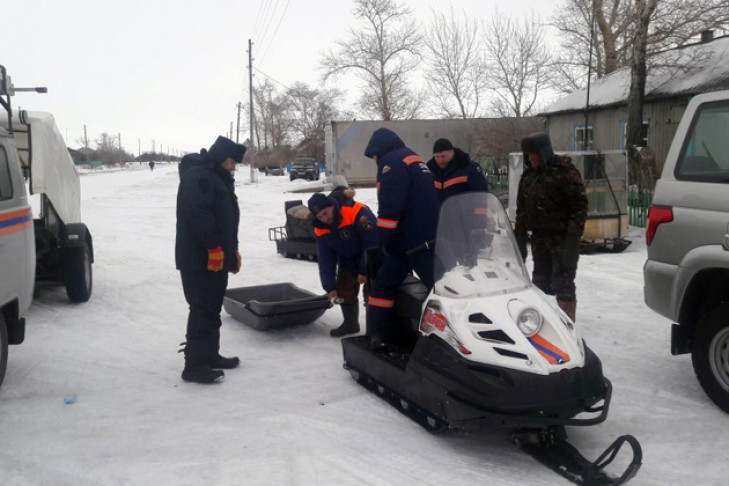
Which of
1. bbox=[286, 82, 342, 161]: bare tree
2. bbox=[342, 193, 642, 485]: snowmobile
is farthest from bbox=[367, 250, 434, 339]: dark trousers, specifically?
bbox=[286, 82, 342, 161]: bare tree

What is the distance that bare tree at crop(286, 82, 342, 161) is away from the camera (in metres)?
66.1

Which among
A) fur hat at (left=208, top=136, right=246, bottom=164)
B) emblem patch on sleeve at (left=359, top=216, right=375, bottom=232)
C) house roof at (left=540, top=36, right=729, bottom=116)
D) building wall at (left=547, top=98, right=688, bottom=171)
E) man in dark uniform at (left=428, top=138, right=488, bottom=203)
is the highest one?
house roof at (left=540, top=36, right=729, bottom=116)

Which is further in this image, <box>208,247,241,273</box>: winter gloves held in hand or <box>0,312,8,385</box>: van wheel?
<box>208,247,241,273</box>: winter gloves held in hand

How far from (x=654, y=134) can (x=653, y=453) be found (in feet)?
63.9

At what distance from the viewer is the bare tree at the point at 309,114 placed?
66.1 meters

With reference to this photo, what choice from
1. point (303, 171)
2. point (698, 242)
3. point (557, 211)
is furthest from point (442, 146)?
point (303, 171)

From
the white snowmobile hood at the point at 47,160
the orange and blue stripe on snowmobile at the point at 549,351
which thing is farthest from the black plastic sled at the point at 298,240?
the orange and blue stripe on snowmobile at the point at 549,351

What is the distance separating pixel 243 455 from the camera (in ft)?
12.8

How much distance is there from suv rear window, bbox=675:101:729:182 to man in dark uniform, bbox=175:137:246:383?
3.37 m

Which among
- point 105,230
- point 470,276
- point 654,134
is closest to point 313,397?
point 470,276

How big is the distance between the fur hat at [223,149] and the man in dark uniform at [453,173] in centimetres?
200

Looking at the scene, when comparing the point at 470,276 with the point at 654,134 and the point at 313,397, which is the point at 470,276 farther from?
the point at 654,134

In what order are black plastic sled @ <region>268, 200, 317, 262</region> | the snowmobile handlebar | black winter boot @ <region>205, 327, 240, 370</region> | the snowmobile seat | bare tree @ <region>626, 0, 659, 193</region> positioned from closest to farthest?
1. the snowmobile handlebar
2. the snowmobile seat
3. black winter boot @ <region>205, 327, 240, 370</region>
4. black plastic sled @ <region>268, 200, 317, 262</region>
5. bare tree @ <region>626, 0, 659, 193</region>

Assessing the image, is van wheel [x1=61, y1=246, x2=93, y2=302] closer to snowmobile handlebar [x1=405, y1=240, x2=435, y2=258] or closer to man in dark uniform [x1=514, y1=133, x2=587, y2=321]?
snowmobile handlebar [x1=405, y1=240, x2=435, y2=258]
